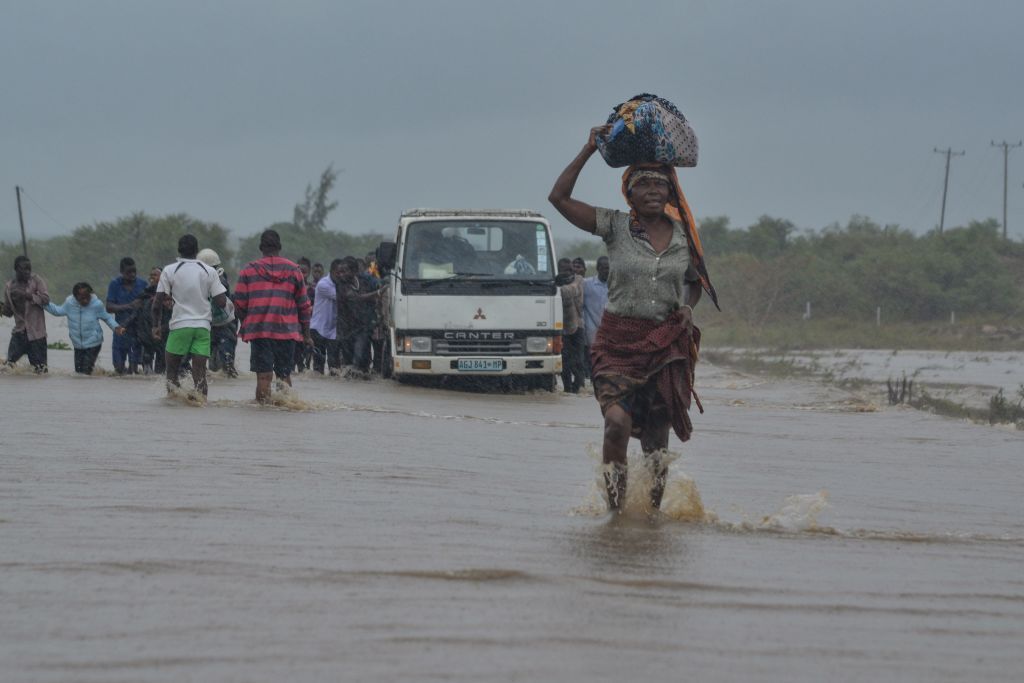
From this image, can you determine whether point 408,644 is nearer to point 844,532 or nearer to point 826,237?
point 844,532

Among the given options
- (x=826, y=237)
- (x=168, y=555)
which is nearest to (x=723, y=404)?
(x=168, y=555)

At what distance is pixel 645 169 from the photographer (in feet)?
21.4

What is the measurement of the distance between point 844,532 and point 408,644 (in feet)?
10.1

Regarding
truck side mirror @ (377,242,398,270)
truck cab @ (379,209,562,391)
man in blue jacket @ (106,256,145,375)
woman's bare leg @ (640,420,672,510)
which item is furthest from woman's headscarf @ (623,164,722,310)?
man in blue jacket @ (106,256,145,375)

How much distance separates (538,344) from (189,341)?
5.42 meters

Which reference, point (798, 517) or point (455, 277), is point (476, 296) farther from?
point (798, 517)

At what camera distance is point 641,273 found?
6.43 metres

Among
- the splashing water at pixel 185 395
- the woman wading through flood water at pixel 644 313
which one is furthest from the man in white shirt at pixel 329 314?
the woman wading through flood water at pixel 644 313

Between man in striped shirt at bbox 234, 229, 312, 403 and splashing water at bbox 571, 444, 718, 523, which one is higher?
man in striped shirt at bbox 234, 229, 312, 403

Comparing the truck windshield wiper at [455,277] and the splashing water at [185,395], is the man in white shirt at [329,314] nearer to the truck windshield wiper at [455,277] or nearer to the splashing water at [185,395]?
the truck windshield wiper at [455,277]

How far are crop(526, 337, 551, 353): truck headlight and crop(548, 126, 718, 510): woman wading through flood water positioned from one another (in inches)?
415

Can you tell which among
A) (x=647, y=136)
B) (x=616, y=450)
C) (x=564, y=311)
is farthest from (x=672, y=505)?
(x=564, y=311)

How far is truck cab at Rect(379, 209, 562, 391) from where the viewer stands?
17031 millimetres

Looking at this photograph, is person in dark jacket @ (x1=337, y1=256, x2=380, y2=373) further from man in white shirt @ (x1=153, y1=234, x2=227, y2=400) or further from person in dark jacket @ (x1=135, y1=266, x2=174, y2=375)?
man in white shirt @ (x1=153, y1=234, x2=227, y2=400)
